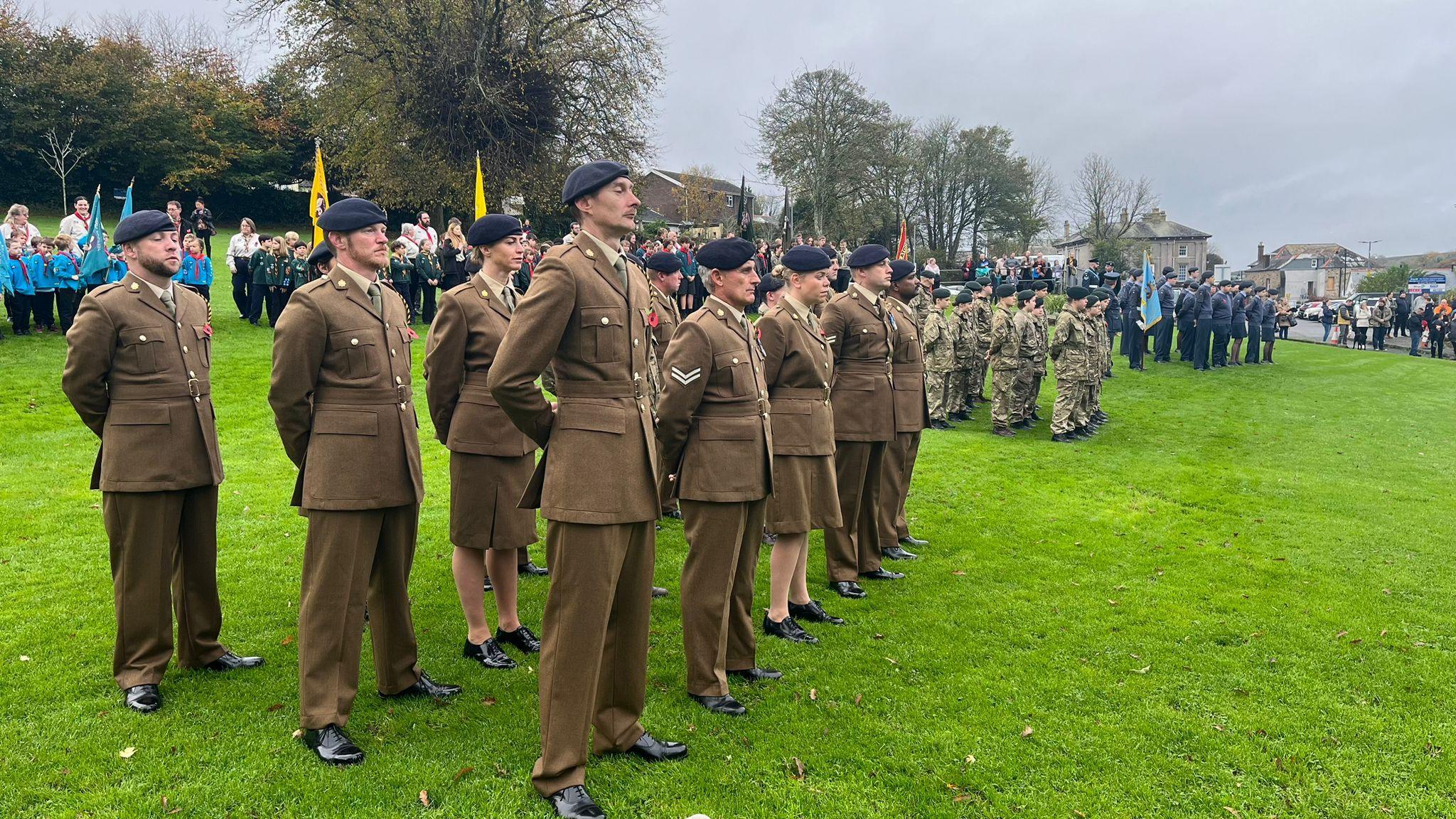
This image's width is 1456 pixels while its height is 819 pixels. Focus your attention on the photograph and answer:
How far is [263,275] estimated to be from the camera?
19031 millimetres

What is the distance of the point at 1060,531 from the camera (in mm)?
9398

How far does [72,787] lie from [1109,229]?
7951cm

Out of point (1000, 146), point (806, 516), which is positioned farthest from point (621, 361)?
point (1000, 146)

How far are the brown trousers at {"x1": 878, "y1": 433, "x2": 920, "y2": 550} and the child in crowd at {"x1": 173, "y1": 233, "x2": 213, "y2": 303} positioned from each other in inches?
554

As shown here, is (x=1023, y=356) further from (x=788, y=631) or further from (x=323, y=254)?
(x=323, y=254)

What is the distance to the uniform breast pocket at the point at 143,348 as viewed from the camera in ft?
16.2

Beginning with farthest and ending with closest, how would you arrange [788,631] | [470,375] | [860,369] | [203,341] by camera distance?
[860,369] < [788,631] < [470,375] < [203,341]

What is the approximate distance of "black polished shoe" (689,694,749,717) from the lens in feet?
16.8

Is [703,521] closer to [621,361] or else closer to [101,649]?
[621,361]

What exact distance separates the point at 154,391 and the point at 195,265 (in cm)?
1453

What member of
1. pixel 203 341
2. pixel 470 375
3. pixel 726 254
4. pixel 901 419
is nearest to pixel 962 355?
pixel 901 419

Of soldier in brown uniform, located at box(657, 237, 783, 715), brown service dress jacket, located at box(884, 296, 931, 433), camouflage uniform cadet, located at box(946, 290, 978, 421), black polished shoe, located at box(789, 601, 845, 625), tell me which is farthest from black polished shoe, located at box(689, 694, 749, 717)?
camouflage uniform cadet, located at box(946, 290, 978, 421)

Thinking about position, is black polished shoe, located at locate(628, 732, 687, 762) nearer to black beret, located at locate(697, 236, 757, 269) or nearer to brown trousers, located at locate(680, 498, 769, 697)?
brown trousers, located at locate(680, 498, 769, 697)

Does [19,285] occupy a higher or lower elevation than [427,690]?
higher
